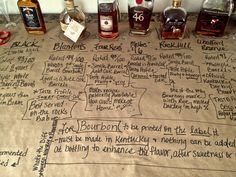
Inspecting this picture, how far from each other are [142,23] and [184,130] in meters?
0.40

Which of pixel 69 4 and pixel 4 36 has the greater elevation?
pixel 69 4

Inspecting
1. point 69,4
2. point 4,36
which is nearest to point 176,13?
point 69,4

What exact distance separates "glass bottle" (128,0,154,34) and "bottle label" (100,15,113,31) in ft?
0.23

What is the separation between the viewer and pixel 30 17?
2.88 ft

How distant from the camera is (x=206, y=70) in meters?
0.80

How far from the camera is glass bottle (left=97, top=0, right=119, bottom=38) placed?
0.84m

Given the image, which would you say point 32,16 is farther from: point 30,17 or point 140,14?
point 140,14

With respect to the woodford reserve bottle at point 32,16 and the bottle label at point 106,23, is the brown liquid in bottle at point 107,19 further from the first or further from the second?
the woodford reserve bottle at point 32,16

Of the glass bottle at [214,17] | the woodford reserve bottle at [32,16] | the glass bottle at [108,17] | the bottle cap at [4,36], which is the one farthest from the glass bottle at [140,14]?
the bottle cap at [4,36]

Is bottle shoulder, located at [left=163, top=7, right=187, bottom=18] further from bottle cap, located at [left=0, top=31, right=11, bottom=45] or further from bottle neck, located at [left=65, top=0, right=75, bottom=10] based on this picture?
bottle cap, located at [left=0, top=31, right=11, bottom=45]

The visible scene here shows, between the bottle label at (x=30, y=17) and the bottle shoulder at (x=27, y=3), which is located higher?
the bottle shoulder at (x=27, y=3)

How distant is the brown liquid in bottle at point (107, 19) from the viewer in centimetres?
84

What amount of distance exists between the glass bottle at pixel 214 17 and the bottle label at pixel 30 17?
535mm

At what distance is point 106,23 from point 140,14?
0.11 m
